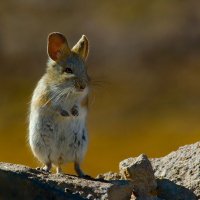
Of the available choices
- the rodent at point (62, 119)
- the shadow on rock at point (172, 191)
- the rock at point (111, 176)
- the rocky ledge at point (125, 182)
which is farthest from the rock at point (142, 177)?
the rodent at point (62, 119)

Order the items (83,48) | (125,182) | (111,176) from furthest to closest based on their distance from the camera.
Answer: (83,48), (111,176), (125,182)

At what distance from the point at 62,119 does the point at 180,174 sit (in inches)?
52.7

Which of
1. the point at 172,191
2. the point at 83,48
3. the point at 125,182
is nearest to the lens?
the point at 125,182

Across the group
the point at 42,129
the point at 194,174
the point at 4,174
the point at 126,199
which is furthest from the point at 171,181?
the point at 4,174

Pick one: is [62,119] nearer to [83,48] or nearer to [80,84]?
[80,84]

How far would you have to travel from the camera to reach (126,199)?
7332mm

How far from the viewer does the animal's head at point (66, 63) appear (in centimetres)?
866

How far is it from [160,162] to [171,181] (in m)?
0.70

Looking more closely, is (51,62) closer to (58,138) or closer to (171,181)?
(58,138)

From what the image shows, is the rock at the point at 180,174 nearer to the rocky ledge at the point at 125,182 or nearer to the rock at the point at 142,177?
the rocky ledge at the point at 125,182

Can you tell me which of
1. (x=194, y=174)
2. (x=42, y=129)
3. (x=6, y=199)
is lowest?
(x=6, y=199)

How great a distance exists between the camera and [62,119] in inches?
338

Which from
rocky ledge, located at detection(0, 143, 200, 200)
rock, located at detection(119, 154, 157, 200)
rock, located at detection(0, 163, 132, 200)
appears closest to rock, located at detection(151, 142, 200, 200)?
rocky ledge, located at detection(0, 143, 200, 200)

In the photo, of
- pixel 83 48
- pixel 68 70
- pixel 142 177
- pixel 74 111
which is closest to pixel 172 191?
pixel 142 177
